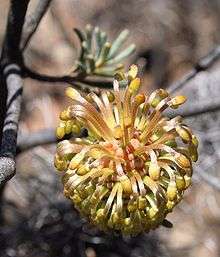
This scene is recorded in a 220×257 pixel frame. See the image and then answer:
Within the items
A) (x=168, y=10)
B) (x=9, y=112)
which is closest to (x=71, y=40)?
(x=168, y=10)

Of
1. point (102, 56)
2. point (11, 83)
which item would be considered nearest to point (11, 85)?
point (11, 83)

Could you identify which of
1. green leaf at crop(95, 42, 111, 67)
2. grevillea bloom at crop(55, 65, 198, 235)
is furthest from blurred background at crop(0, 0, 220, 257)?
grevillea bloom at crop(55, 65, 198, 235)

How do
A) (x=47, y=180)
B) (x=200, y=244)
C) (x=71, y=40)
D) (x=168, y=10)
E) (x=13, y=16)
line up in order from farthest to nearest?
(x=168, y=10)
(x=71, y=40)
(x=200, y=244)
(x=47, y=180)
(x=13, y=16)

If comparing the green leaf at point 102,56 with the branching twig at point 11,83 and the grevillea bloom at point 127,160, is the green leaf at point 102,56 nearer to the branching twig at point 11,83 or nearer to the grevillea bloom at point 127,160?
the branching twig at point 11,83

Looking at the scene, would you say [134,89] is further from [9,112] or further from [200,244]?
[200,244]

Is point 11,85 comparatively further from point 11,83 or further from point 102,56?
point 102,56

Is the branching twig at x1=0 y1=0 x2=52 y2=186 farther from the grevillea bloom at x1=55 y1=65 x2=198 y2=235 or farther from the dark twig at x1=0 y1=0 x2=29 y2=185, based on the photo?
the grevillea bloom at x1=55 y1=65 x2=198 y2=235
